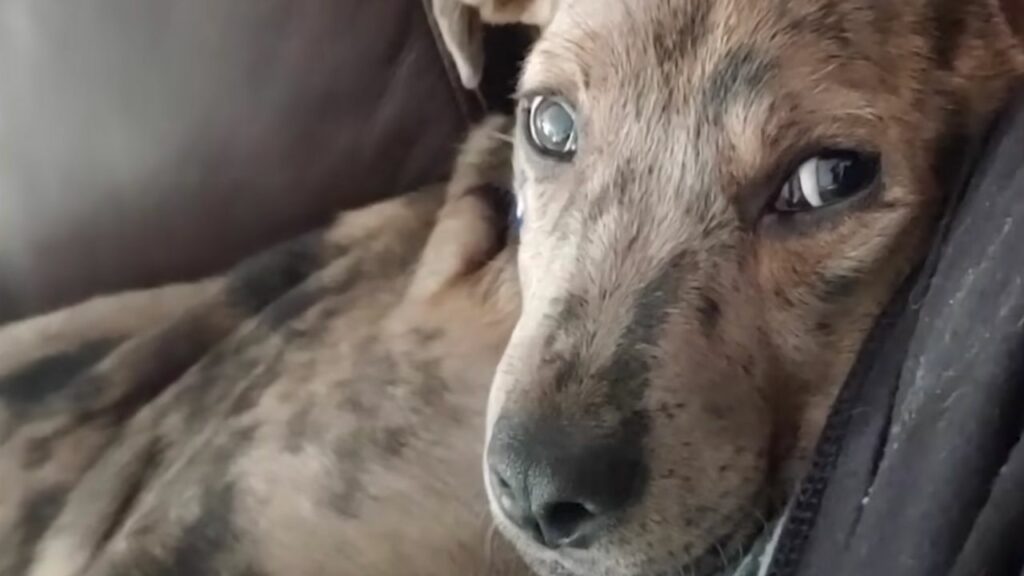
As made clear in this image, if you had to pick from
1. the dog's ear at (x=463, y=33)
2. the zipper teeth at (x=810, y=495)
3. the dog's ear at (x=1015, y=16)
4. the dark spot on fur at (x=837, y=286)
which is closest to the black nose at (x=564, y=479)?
the zipper teeth at (x=810, y=495)

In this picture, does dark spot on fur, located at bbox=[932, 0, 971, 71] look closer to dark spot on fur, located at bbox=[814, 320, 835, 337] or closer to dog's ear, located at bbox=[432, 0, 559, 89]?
dark spot on fur, located at bbox=[814, 320, 835, 337]

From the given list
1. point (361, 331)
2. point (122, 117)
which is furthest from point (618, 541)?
point (122, 117)

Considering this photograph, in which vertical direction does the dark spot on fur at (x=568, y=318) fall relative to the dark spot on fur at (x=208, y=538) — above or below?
above

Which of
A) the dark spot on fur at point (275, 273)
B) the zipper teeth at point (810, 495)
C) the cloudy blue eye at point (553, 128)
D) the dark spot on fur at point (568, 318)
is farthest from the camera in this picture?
the dark spot on fur at point (275, 273)

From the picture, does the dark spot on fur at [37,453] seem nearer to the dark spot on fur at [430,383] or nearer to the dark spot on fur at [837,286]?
the dark spot on fur at [430,383]

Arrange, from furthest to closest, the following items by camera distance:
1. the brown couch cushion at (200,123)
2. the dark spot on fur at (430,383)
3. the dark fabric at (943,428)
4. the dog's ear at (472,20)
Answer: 1. the brown couch cushion at (200,123)
2. the dog's ear at (472,20)
3. the dark spot on fur at (430,383)
4. the dark fabric at (943,428)

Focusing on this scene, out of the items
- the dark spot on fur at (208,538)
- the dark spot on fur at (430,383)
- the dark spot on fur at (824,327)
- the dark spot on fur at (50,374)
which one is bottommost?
the dark spot on fur at (50,374)

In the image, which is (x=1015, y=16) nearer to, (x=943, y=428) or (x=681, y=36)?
(x=681, y=36)

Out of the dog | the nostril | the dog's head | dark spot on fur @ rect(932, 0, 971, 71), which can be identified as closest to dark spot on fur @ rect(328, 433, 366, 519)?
the dog
